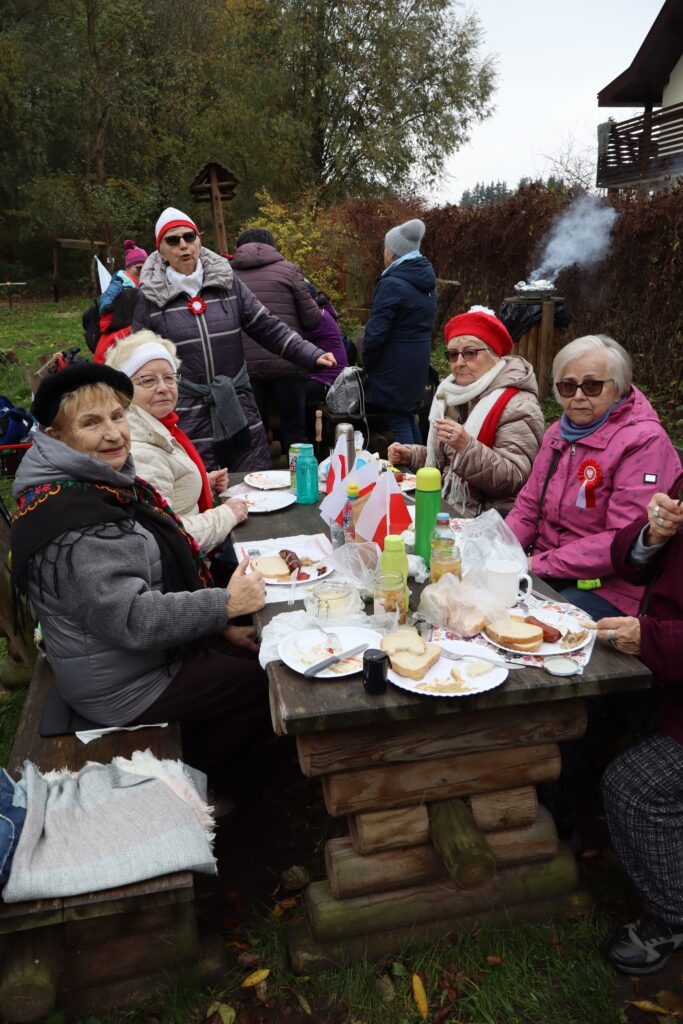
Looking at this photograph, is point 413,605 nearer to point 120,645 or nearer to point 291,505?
point 120,645

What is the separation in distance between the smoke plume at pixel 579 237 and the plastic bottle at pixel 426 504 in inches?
299

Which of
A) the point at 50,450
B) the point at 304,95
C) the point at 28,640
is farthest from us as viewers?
the point at 304,95

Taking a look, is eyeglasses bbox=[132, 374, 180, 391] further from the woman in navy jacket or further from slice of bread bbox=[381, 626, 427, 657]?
the woman in navy jacket

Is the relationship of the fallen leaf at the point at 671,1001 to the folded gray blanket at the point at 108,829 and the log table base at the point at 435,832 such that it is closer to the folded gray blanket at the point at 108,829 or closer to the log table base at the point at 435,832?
the log table base at the point at 435,832

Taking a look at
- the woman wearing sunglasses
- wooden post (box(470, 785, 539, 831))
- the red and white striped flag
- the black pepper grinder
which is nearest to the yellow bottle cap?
the red and white striped flag

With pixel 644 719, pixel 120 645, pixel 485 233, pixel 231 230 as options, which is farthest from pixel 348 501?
pixel 231 230

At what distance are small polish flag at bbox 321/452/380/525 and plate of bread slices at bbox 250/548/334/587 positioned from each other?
21cm

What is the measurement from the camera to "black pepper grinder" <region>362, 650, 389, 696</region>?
2.02 meters

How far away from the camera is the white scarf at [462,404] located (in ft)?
11.9

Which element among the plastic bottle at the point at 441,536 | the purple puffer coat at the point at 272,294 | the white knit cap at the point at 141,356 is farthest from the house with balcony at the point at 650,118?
the plastic bottle at the point at 441,536

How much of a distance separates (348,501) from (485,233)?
10629 mm

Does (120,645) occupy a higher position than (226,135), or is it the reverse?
(226,135)

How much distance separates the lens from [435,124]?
22.6 metres

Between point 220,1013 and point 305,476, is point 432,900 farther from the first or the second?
point 305,476
